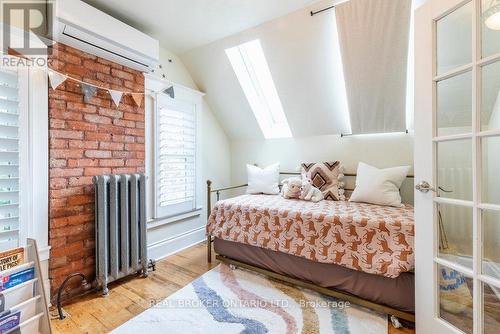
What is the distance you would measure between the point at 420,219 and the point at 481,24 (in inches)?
39.5

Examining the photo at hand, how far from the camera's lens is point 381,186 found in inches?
85.0

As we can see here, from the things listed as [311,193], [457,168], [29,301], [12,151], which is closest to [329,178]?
[311,193]

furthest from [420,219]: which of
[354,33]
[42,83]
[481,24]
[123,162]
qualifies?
[42,83]

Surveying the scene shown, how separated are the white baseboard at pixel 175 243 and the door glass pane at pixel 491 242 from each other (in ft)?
8.38

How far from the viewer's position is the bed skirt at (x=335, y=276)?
147 cm

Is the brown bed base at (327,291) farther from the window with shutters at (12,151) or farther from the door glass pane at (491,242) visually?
the window with shutters at (12,151)

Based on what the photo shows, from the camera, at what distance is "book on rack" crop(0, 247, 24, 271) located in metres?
1.20

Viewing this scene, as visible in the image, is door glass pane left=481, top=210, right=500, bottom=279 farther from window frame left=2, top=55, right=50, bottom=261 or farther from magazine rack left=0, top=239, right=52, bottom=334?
window frame left=2, top=55, right=50, bottom=261

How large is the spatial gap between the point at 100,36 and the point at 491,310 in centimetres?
288

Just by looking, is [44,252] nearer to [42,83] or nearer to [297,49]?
[42,83]

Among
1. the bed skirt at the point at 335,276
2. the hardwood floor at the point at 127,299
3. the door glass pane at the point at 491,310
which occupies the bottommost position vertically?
the hardwood floor at the point at 127,299

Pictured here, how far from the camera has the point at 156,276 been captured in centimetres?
214

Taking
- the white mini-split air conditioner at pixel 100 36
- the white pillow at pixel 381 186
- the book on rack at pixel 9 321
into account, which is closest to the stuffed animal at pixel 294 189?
the white pillow at pixel 381 186

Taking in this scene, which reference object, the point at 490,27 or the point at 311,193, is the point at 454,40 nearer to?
the point at 490,27
